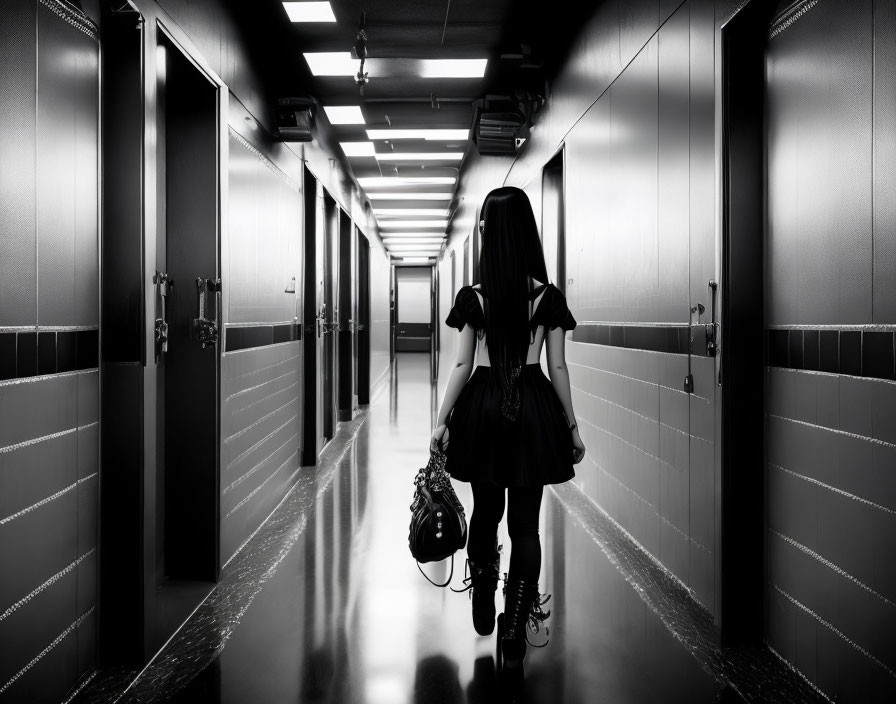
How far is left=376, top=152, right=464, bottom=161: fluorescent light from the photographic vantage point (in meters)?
8.32

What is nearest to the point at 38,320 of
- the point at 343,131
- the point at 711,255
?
the point at 711,255

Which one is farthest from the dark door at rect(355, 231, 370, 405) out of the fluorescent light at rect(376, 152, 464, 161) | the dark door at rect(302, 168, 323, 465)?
the dark door at rect(302, 168, 323, 465)

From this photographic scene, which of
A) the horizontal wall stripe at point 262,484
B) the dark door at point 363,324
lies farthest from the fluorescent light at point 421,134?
the horizontal wall stripe at point 262,484

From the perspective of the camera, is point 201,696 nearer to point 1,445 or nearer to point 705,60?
point 1,445

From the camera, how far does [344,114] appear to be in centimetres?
661

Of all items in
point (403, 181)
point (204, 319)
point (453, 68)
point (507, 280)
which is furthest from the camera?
point (403, 181)

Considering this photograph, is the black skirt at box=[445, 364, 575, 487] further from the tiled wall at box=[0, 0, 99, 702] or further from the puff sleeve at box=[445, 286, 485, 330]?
the tiled wall at box=[0, 0, 99, 702]

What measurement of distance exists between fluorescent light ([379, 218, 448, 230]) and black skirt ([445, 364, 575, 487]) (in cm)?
1178

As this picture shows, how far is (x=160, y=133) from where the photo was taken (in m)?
3.03

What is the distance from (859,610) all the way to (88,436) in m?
2.31

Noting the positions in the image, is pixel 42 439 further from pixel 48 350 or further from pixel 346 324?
pixel 346 324

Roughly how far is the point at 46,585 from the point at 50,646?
18 centimetres

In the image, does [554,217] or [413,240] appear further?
[413,240]

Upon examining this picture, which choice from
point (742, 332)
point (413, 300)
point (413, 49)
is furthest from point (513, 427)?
point (413, 300)
